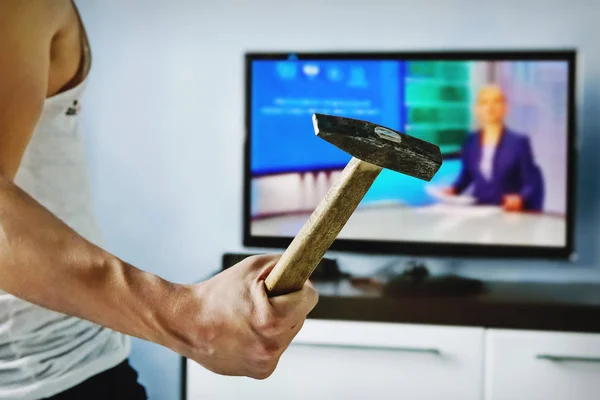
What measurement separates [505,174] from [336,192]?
139 cm

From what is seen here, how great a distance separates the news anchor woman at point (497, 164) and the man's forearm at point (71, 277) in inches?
56.7

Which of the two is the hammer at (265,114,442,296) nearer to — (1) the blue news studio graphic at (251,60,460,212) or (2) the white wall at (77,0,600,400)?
(1) the blue news studio graphic at (251,60,460,212)

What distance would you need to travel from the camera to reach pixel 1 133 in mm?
548

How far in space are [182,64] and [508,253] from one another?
1.20 meters

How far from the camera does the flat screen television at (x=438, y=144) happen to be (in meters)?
1.75

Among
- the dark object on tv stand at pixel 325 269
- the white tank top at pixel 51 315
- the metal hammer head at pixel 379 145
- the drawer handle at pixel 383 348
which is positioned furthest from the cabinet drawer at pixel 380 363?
the metal hammer head at pixel 379 145

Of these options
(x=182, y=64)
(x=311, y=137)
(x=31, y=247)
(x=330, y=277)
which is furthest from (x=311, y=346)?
(x=31, y=247)

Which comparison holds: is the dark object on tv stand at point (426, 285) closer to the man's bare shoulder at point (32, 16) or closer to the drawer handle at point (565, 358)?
the drawer handle at point (565, 358)

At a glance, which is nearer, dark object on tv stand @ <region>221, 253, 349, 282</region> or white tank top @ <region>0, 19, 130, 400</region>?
white tank top @ <region>0, 19, 130, 400</region>

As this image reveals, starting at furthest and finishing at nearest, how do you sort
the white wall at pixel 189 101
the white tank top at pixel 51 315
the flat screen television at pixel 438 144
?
the white wall at pixel 189 101, the flat screen television at pixel 438 144, the white tank top at pixel 51 315

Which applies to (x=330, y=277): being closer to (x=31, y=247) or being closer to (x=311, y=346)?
(x=311, y=346)

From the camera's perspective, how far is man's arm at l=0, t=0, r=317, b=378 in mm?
474

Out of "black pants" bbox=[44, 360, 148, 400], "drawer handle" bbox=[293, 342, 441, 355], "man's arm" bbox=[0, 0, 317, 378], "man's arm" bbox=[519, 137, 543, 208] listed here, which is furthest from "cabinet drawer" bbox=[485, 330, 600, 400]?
"man's arm" bbox=[0, 0, 317, 378]

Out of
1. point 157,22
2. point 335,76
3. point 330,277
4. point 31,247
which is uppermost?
point 157,22
